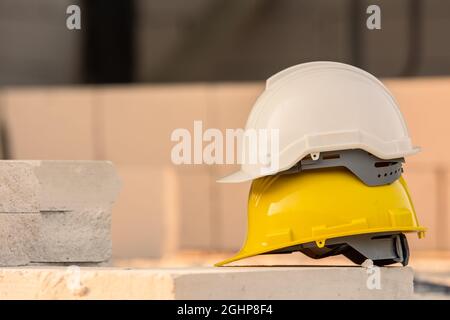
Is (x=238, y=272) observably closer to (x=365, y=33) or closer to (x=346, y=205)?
(x=346, y=205)

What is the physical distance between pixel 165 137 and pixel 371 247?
6.73 metres

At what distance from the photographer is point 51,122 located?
1038 centimetres

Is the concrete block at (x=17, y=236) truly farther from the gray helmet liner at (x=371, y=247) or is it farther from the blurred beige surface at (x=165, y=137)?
the blurred beige surface at (x=165, y=137)

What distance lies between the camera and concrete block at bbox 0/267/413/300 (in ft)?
11.4

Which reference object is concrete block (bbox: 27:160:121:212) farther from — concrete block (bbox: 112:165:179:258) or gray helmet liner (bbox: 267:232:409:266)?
concrete block (bbox: 112:165:179:258)

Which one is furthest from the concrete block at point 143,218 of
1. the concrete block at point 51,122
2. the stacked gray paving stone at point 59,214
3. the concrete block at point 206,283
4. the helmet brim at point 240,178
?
the concrete block at point 206,283

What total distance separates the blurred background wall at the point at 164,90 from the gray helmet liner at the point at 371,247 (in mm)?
6281

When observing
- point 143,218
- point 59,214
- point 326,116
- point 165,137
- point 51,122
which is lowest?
point 143,218

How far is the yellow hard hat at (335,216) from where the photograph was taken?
3.71 meters

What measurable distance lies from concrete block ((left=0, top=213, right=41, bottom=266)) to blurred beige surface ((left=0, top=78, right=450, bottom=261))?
19.4 feet

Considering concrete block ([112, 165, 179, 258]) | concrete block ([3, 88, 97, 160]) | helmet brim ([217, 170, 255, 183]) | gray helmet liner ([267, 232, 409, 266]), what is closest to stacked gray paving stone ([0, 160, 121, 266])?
helmet brim ([217, 170, 255, 183])
